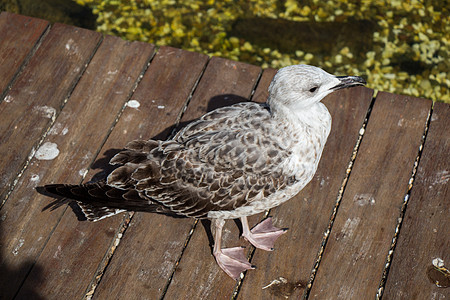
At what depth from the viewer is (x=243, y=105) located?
13.1ft

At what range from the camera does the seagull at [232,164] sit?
356 cm

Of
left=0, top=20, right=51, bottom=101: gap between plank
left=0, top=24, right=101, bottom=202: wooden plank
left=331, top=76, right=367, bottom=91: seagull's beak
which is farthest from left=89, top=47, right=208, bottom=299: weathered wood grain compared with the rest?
left=331, top=76, right=367, bottom=91: seagull's beak

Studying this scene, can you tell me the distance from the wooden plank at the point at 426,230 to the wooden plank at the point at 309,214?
60cm

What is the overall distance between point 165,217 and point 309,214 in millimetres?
1188

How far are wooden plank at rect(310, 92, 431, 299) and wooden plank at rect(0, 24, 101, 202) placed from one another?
2.73 metres

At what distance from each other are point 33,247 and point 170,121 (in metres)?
1.59

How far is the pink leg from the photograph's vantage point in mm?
3789

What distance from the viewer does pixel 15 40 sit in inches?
199

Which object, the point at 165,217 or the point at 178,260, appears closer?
the point at 178,260

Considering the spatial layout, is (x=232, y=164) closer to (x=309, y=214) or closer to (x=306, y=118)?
(x=306, y=118)

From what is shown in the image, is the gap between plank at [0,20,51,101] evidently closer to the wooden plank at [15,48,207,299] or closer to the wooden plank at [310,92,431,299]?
the wooden plank at [15,48,207,299]

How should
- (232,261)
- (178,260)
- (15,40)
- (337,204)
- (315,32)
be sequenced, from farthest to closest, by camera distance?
(315,32)
(15,40)
(337,204)
(178,260)
(232,261)

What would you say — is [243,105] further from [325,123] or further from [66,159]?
[66,159]

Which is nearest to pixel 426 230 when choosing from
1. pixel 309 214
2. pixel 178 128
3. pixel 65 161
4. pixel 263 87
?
pixel 309 214
